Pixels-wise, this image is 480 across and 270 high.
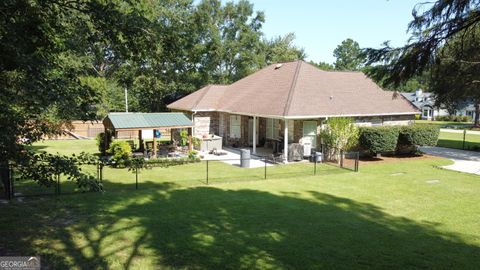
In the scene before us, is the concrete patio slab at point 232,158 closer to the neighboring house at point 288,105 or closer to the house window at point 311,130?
the neighboring house at point 288,105

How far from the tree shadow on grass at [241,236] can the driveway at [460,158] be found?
1034 cm

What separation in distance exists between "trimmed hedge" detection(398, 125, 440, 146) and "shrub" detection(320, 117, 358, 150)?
3.68m

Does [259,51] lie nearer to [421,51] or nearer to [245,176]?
[245,176]

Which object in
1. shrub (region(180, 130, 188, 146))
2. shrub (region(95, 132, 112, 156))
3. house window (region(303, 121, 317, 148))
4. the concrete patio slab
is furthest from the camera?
shrub (region(180, 130, 188, 146))

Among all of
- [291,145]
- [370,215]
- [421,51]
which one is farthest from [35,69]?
[291,145]

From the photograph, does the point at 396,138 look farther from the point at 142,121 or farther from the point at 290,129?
the point at 142,121

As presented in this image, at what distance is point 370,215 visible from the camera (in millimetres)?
10922

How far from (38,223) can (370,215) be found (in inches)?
348

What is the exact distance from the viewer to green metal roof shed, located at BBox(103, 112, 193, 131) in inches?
789

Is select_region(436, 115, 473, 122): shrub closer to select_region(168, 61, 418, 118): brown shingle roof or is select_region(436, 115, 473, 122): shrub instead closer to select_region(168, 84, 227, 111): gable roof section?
select_region(168, 61, 418, 118): brown shingle roof

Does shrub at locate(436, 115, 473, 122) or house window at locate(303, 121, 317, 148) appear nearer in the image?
house window at locate(303, 121, 317, 148)

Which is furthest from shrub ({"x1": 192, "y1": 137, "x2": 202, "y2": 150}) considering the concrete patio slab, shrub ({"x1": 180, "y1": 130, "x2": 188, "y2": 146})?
the concrete patio slab

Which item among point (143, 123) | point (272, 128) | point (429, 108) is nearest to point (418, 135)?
point (272, 128)

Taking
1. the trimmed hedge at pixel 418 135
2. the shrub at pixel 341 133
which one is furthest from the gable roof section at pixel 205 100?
the trimmed hedge at pixel 418 135
